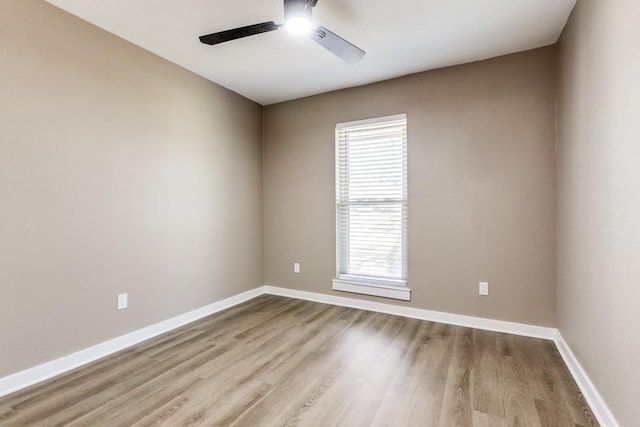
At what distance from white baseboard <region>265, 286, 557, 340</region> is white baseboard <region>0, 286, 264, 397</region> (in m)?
1.07

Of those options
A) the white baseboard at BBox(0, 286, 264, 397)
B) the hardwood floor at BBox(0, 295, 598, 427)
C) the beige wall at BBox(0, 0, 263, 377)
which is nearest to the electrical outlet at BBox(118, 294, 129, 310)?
the beige wall at BBox(0, 0, 263, 377)

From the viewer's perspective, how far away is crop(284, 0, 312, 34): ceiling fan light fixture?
1764 millimetres

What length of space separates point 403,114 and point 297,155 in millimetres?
1381

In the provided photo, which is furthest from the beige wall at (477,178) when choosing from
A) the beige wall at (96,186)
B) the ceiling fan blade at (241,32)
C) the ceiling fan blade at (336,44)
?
the ceiling fan blade at (241,32)

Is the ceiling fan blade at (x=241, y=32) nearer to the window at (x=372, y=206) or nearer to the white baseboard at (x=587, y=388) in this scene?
the window at (x=372, y=206)

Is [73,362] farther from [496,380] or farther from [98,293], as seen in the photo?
[496,380]

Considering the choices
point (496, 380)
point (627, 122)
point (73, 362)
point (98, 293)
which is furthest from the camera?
point (98, 293)

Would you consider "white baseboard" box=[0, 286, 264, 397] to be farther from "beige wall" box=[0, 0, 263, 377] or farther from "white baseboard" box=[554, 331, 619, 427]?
"white baseboard" box=[554, 331, 619, 427]

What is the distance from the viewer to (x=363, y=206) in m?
3.60

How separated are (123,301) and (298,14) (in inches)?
98.8

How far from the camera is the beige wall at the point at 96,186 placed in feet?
6.50

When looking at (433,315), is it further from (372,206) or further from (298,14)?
(298,14)

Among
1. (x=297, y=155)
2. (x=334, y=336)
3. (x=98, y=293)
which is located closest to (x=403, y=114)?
(x=297, y=155)

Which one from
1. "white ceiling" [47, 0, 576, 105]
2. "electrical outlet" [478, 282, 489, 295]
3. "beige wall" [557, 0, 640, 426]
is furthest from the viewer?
→ "electrical outlet" [478, 282, 489, 295]
